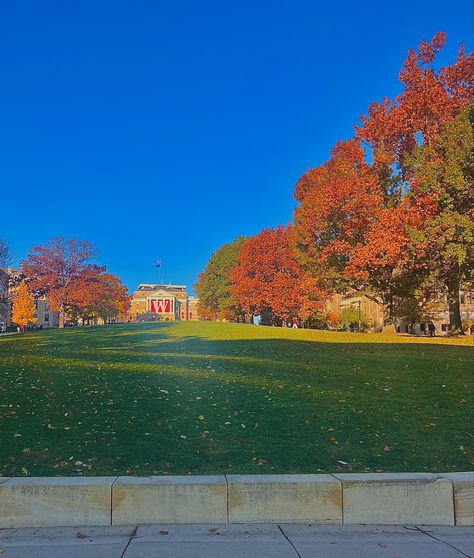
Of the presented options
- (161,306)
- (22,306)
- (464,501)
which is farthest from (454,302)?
(161,306)

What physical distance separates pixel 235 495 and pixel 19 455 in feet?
8.84

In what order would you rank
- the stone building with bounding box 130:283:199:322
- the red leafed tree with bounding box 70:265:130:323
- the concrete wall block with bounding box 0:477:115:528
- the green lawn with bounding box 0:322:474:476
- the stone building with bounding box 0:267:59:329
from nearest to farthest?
1. the concrete wall block with bounding box 0:477:115:528
2. the green lawn with bounding box 0:322:474:476
3. the stone building with bounding box 0:267:59:329
4. the red leafed tree with bounding box 70:265:130:323
5. the stone building with bounding box 130:283:199:322

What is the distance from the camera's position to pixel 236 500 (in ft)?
15.1

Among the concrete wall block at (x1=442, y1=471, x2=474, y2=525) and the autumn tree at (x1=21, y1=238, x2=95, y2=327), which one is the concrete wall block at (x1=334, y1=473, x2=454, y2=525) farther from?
the autumn tree at (x1=21, y1=238, x2=95, y2=327)

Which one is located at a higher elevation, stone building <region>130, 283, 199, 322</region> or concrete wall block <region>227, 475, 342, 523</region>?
stone building <region>130, 283, 199, 322</region>

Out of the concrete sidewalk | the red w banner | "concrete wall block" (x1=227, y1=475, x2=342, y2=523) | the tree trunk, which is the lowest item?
the concrete sidewalk

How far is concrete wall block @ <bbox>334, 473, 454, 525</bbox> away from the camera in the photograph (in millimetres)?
4699

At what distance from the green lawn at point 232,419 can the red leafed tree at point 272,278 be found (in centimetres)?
2982

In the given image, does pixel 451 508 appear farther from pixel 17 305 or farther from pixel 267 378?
pixel 17 305

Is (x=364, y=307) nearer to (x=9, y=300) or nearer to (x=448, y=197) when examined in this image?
(x=9, y=300)

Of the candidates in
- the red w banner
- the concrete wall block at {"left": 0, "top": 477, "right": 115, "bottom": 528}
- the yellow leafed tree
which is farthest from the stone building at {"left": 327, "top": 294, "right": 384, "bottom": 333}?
the concrete wall block at {"left": 0, "top": 477, "right": 115, "bottom": 528}

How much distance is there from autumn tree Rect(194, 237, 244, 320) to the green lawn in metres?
50.3

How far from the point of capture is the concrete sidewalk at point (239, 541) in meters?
3.93

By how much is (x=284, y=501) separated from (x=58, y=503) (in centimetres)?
210
